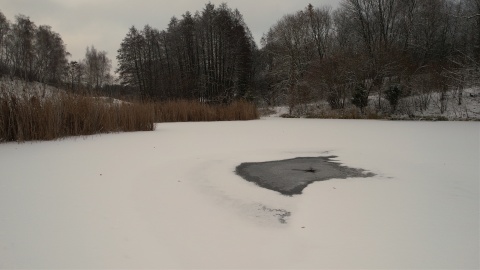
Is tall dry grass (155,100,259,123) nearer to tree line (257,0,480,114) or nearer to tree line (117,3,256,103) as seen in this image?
tree line (257,0,480,114)

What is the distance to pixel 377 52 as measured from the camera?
39.6ft

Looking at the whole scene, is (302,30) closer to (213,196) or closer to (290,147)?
Answer: (290,147)

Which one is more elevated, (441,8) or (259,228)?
(441,8)

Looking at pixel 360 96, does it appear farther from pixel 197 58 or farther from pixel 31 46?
pixel 31 46

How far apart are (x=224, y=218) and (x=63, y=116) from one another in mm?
4624

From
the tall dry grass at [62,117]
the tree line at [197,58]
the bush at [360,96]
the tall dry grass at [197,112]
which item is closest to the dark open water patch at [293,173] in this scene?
the tall dry grass at [62,117]

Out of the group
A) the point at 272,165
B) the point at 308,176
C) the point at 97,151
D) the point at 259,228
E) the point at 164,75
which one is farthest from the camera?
the point at 164,75

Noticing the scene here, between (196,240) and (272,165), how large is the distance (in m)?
1.65

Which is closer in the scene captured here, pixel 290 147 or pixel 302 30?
pixel 290 147

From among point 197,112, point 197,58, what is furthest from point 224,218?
point 197,58

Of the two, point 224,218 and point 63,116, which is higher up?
point 63,116

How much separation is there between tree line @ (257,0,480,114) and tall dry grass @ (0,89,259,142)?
30.4 feet

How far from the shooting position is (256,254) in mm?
1142

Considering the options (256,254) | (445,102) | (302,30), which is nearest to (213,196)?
(256,254)
